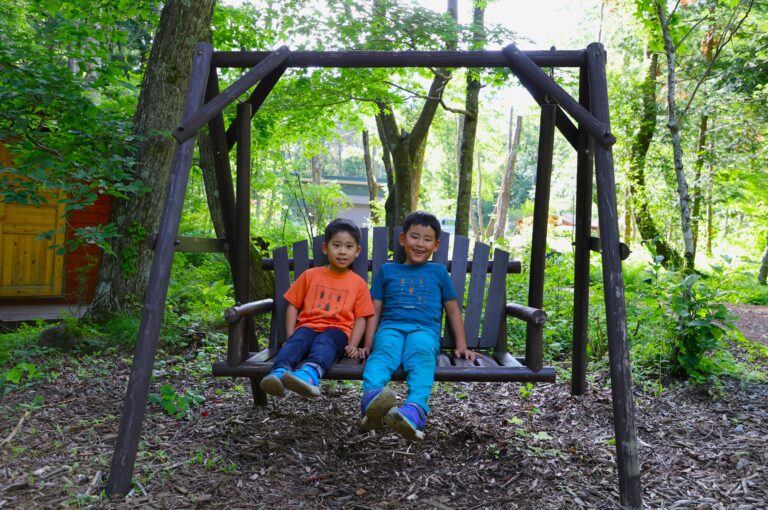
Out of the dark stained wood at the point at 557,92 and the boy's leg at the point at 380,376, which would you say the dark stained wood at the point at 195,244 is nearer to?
the boy's leg at the point at 380,376

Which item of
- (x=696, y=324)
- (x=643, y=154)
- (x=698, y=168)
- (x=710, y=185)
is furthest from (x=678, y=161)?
(x=710, y=185)

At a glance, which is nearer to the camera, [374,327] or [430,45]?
[374,327]

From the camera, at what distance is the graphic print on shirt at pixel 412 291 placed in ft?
10.6

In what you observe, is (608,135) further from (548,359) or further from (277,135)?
(277,135)

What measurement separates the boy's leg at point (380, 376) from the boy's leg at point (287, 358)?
34 centimetres

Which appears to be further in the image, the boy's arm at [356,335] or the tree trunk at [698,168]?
the tree trunk at [698,168]

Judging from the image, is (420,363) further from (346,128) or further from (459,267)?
(346,128)

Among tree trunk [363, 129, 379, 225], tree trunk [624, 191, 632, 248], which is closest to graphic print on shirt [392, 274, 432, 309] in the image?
tree trunk [363, 129, 379, 225]

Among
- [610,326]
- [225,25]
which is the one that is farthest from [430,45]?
[610,326]

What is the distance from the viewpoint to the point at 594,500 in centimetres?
254

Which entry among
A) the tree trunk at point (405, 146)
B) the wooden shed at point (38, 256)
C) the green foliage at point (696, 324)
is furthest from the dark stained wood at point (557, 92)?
the wooden shed at point (38, 256)

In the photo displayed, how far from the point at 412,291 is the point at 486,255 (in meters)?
0.55

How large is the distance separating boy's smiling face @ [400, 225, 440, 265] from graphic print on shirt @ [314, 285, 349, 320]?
43cm

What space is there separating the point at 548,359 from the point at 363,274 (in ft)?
7.05
